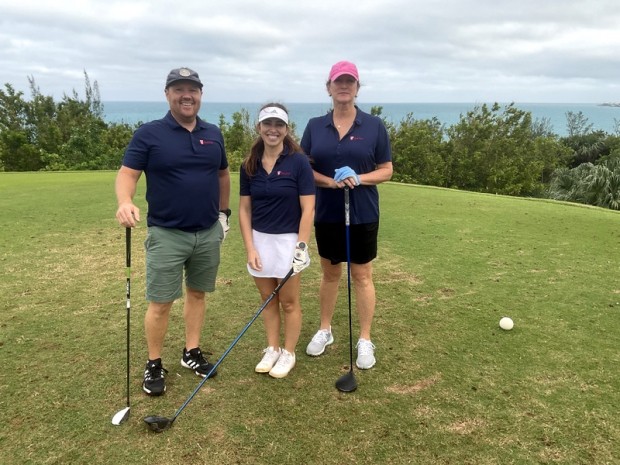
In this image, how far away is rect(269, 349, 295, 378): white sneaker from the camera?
2906mm

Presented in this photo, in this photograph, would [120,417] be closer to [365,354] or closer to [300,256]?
[300,256]

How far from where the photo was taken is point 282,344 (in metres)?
3.40

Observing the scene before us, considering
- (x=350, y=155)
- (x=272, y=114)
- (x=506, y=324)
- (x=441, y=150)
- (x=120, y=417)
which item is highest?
(x=441, y=150)

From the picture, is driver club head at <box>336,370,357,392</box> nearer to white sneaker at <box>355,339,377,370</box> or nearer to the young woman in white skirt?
white sneaker at <box>355,339,377,370</box>

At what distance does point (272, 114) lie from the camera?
2.68 metres

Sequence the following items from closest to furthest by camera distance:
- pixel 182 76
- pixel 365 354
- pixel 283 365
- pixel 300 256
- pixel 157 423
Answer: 1. pixel 157 423
2. pixel 182 76
3. pixel 300 256
4. pixel 283 365
5. pixel 365 354

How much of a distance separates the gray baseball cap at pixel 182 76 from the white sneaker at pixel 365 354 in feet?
6.37

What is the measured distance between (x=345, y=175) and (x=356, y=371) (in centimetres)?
125

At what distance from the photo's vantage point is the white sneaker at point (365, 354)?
301cm

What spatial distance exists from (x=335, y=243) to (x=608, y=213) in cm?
654

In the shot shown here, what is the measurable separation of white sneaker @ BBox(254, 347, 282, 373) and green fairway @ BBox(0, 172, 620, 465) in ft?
0.17

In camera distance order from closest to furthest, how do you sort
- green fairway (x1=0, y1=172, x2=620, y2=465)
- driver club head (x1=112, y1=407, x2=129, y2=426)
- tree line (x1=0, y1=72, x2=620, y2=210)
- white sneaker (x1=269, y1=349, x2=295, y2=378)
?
green fairway (x1=0, y1=172, x2=620, y2=465)
driver club head (x1=112, y1=407, x2=129, y2=426)
white sneaker (x1=269, y1=349, x2=295, y2=378)
tree line (x1=0, y1=72, x2=620, y2=210)

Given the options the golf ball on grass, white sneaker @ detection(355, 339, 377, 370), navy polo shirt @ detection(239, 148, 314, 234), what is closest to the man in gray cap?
navy polo shirt @ detection(239, 148, 314, 234)

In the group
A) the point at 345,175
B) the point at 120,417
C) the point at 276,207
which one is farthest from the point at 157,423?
the point at 345,175
